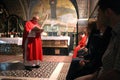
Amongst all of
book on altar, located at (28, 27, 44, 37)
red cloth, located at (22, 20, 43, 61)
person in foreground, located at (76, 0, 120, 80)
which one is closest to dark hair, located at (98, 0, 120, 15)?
person in foreground, located at (76, 0, 120, 80)

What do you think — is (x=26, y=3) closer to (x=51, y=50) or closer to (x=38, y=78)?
(x=51, y=50)

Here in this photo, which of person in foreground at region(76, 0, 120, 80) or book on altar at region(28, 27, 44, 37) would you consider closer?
person in foreground at region(76, 0, 120, 80)

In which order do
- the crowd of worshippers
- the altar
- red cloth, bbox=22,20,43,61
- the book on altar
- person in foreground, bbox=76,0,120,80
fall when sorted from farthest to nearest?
the altar < red cloth, bbox=22,20,43,61 < the book on altar < the crowd of worshippers < person in foreground, bbox=76,0,120,80

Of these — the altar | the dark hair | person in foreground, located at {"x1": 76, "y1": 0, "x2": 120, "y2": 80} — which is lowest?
the altar

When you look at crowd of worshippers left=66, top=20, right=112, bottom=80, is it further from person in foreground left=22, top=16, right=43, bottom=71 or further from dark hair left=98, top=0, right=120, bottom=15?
person in foreground left=22, top=16, right=43, bottom=71

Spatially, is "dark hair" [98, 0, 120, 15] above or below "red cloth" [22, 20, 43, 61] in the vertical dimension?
above

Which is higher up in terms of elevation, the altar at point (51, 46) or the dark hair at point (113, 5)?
the dark hair at point (113, 5)

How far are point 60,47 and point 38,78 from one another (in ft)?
23.3

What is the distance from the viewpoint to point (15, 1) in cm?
1709

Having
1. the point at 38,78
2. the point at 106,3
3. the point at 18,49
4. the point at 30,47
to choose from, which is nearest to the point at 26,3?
the point at 18,49

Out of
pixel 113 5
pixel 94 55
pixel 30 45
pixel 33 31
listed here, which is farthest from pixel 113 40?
pixel 30 45

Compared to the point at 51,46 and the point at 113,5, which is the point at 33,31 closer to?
the point at 51,46

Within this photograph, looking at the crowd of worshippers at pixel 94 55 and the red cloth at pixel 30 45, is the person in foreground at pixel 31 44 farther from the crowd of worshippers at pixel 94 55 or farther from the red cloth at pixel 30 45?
the crowd of worshippers at pixel 94 55

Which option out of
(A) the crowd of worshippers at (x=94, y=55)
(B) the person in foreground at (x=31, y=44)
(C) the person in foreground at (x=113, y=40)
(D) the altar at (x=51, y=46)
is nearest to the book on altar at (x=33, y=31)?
(B) the person in foreground at (x=31, y=44)
